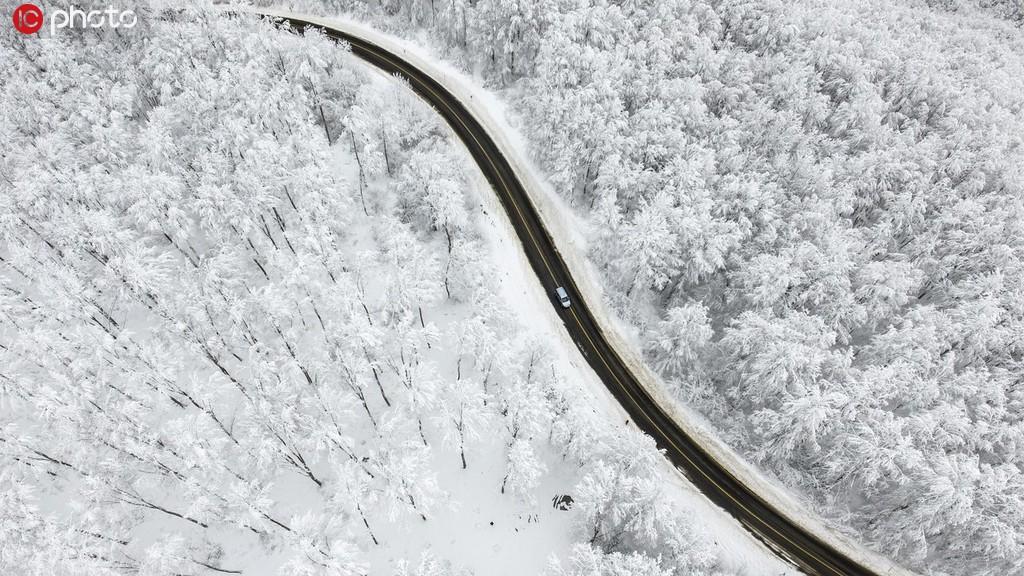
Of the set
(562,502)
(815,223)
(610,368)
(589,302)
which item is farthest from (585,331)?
(815,223)

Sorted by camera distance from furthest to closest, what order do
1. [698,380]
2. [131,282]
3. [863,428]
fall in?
[698,380] < [131,282] < [863,428]

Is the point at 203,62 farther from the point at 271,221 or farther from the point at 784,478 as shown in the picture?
the point at 784,478

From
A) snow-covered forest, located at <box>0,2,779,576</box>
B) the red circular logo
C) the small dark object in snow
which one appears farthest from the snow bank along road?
the red circular logo

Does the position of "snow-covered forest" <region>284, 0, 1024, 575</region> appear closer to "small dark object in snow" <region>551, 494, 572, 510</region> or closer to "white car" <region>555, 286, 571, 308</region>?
"white car" <region>555, 286, 571, 308</region>

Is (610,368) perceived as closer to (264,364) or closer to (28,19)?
(264,364)

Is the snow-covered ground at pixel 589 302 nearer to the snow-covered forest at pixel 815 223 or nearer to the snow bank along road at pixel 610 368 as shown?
the snow bank along road at pixel 610 368

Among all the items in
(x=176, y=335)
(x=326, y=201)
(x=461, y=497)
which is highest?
(x=326, y=201)

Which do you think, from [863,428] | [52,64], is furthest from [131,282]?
[863,428]
